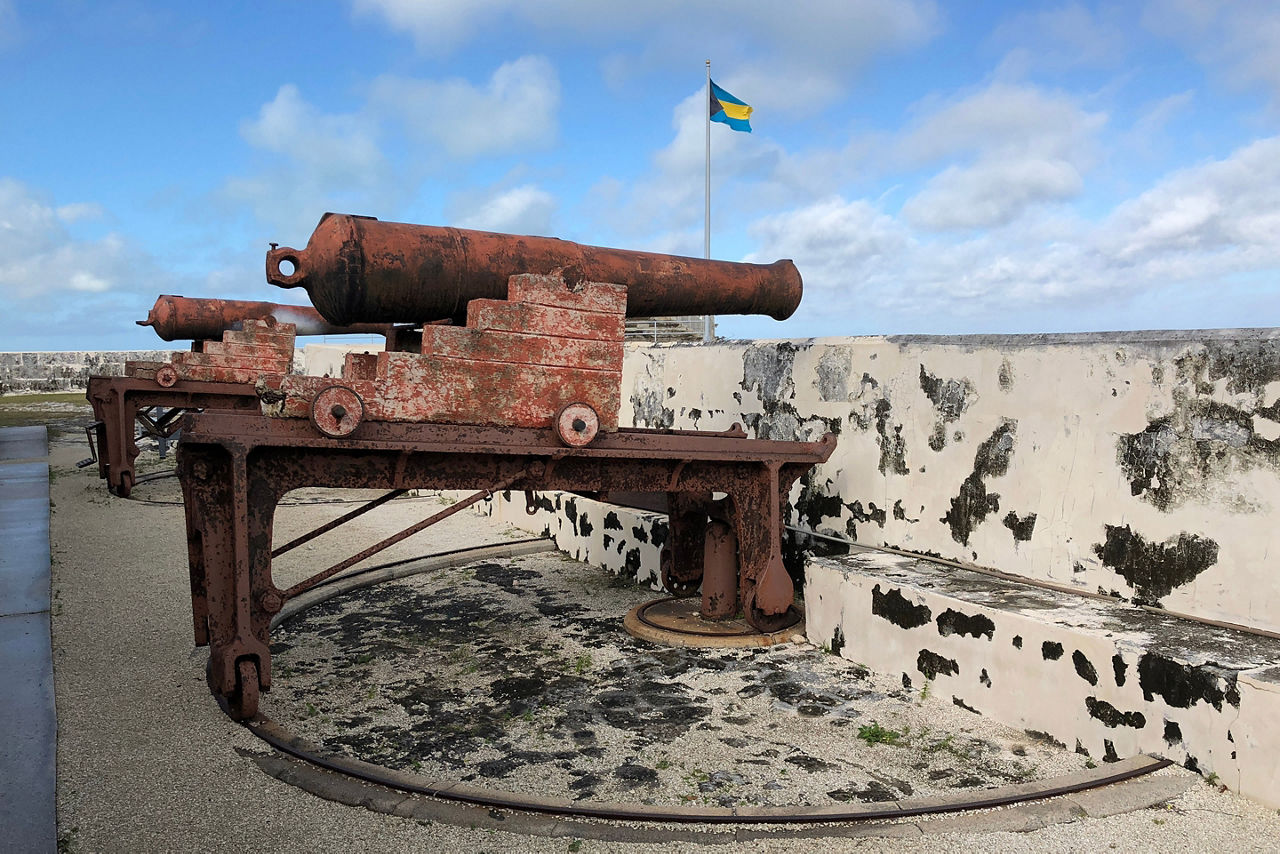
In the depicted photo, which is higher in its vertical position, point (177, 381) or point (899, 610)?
point (177, 381)

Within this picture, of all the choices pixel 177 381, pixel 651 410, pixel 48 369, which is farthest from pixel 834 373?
pixel 48 369

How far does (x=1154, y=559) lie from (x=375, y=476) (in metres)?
3.09

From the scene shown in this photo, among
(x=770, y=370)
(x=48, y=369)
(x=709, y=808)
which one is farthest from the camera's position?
(x=48, y=369)

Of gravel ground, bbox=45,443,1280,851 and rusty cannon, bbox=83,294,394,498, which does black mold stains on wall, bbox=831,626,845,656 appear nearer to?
gravel ground, bbox=45,443,1280,851

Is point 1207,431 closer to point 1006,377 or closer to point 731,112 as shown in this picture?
point 1006,377

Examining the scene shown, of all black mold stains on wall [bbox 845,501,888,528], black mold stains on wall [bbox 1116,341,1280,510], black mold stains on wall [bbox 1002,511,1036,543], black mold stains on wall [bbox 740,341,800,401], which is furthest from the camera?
black mold stains on wall [bbox 740,341,800,401]

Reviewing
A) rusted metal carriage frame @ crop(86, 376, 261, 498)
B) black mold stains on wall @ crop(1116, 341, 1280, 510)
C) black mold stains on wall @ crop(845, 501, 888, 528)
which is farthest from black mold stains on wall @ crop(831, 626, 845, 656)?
rusted metal carriage frame @ crop(86, 376, 261, 498)

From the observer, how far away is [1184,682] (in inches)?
125

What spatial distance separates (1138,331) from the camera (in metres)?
4.08

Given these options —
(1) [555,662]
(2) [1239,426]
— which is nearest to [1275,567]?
(2) [1239,426]

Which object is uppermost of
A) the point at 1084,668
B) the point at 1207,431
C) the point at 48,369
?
the point at 48,369

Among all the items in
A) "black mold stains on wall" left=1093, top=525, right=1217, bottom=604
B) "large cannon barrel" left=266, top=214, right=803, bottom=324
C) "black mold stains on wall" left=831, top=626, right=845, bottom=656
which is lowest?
"black mold stains on wall" left=831, top=626, right=845, bottom=656

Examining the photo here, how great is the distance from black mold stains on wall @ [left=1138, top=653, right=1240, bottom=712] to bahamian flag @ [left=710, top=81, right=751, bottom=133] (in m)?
16.6

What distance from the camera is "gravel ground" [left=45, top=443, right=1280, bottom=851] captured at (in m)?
2.72
